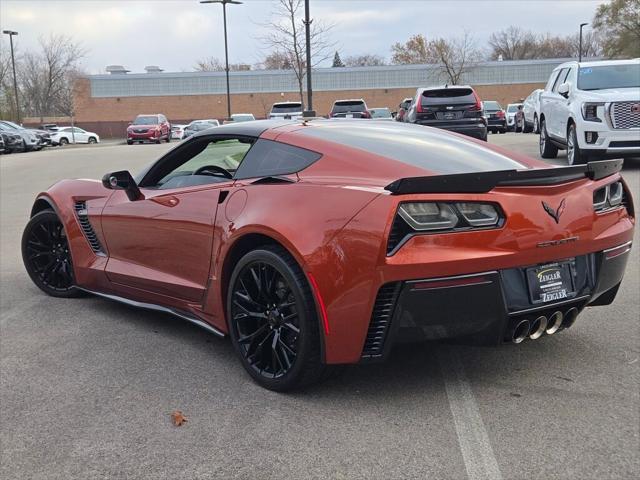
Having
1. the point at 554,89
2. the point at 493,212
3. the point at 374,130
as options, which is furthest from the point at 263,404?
the point at 554,89

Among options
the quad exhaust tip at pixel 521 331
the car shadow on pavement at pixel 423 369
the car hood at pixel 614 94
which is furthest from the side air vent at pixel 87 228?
the car hood at pixel 614 94

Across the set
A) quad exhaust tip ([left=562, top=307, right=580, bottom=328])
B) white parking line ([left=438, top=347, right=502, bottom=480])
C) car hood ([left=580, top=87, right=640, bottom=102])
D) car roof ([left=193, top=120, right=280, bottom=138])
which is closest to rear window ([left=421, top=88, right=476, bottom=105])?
car hood ([left=580, top=87, right=640, bottom=102])

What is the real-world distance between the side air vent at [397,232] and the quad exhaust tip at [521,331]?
74 cm

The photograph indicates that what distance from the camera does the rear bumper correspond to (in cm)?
294

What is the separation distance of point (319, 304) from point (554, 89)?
1223 cm

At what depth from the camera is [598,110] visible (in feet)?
36.8

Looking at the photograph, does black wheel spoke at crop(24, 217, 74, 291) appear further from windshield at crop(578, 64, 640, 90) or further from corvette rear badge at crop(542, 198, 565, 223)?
windshield at crop(578, 64, 640, 90)

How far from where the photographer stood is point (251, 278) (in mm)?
3551

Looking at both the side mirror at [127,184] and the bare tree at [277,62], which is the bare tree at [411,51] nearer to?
the bare tree at [277,62]

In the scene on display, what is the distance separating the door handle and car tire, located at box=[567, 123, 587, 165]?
9203mm

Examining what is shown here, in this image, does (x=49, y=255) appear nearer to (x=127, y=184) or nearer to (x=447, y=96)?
(x=127, y=184)

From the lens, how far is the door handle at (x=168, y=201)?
415cm

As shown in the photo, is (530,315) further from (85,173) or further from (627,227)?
(85,173)

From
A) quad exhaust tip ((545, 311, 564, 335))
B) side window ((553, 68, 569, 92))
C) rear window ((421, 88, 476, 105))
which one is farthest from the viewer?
rear window ((421, 88, 476, 105))
